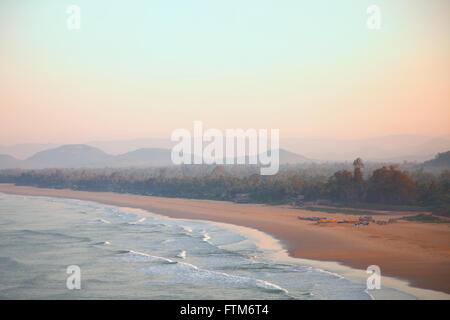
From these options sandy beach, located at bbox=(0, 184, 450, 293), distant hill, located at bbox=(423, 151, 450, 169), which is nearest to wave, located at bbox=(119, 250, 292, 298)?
sandy beach, located at bbox=(0, 184, 450, 293)

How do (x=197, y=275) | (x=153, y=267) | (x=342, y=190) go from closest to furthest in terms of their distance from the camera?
1. (x=197, y=275)
2. (x=153, y=267)
3. (x=342, y=190)

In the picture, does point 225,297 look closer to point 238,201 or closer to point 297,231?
point 297,231

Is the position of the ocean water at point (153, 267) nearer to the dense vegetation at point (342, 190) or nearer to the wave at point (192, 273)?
the wave at point (192, 273)

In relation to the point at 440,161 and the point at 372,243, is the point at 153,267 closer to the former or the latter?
the point at 372,243
